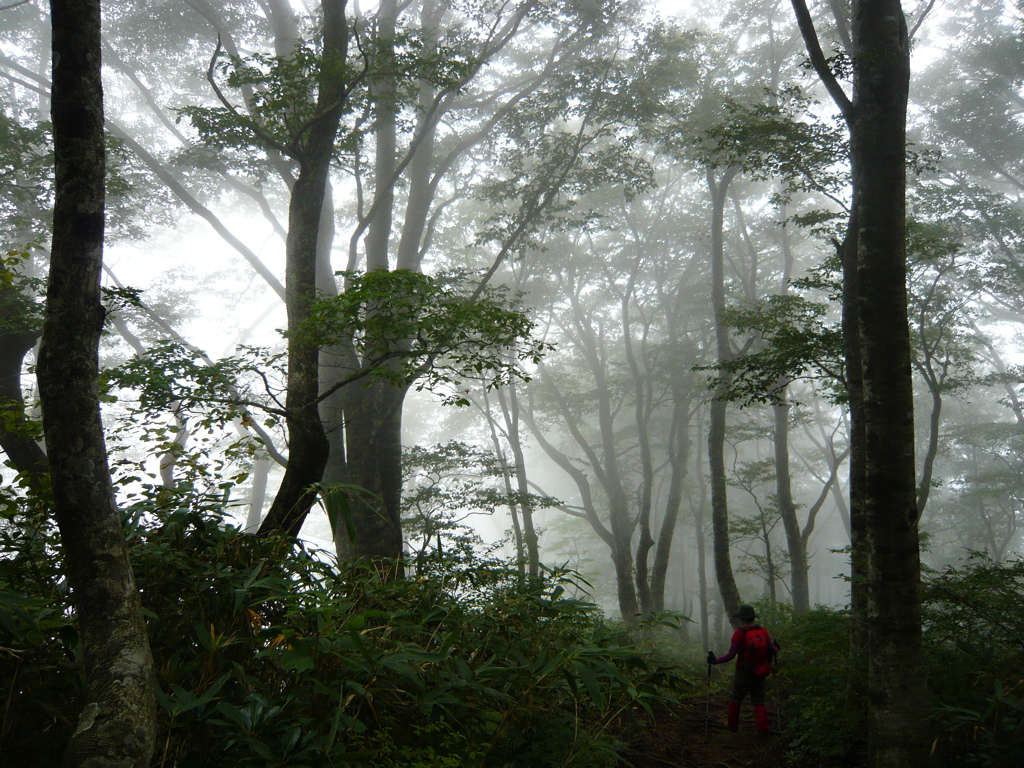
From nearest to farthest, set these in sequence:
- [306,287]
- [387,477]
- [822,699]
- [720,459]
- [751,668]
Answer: [822,699]
[751,668]
[306,287]
[387,477]
[720,459]

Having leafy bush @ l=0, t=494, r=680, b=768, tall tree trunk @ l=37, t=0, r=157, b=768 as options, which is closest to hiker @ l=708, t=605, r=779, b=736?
leafy bush @ l=0, t=494, r=680, b=768

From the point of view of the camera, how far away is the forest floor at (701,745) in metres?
4.89

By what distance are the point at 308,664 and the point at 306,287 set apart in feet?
16.0

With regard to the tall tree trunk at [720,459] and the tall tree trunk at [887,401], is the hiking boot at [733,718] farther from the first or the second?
the tall tree trunk at [720,459]

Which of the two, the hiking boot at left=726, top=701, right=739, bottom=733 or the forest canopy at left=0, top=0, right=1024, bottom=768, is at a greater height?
the forest canopy at left=0, top=0, right=1024, bottom=768

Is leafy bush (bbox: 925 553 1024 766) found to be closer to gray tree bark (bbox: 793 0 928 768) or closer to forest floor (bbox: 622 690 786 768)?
gray tree bark (bbox: 793 0 928 768)

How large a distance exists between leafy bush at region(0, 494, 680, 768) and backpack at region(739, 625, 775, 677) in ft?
7.66

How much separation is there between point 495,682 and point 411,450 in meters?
11.0

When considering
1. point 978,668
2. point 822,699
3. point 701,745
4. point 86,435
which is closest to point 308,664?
point 86,435

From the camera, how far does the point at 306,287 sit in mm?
6711

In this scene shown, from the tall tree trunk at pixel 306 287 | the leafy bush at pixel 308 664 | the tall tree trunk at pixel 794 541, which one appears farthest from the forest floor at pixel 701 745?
the tall tree trunk at pixel 794 541

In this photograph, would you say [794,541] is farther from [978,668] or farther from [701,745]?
[978,668]

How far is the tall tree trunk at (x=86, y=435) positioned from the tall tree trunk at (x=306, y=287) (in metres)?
2.17

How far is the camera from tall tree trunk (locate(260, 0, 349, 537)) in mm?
5922
